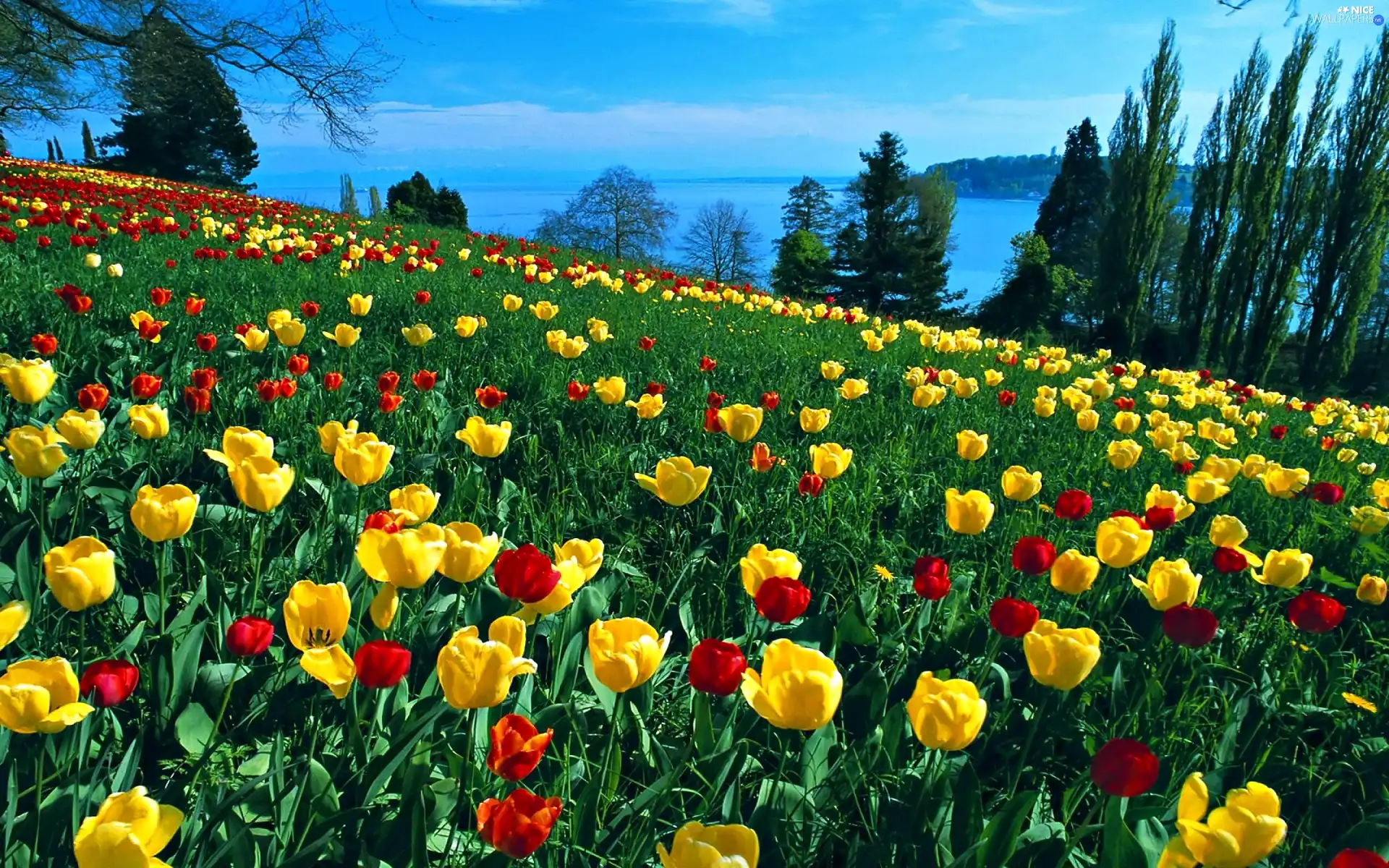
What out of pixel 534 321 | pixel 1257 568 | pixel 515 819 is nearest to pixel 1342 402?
pixel 1257 568

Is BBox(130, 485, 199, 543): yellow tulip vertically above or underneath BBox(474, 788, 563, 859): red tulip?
above

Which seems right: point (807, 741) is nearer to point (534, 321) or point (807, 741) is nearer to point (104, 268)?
point (534, 321)

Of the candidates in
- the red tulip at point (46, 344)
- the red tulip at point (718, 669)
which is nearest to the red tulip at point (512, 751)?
the red tulip at point (718, 669)

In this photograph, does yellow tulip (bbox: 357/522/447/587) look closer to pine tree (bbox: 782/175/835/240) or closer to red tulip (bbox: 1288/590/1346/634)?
red tulip (bbox: 1288/590/1346/634)

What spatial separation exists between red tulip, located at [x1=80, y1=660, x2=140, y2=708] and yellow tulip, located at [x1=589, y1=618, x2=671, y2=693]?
0.65 meters

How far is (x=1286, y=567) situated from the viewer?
1.98 meters

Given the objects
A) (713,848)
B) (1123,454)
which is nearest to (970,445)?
(1123,454)

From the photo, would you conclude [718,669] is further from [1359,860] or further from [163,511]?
[163,511]

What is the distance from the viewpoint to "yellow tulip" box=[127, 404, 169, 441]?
1.98 m

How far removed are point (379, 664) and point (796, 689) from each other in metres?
0.57

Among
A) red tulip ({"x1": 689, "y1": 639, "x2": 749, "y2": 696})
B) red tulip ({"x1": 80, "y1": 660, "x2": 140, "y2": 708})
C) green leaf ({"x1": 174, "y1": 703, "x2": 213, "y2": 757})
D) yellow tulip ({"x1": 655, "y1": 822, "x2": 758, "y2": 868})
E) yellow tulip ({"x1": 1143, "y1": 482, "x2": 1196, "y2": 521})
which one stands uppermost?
red tulip ({"x1": 689, "y1": 639, "x2": 749, "y2": 696})

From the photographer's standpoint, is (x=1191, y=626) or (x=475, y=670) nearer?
(x=475, y=670)

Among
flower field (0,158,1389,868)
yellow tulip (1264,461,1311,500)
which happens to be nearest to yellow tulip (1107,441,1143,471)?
flower field (0,158,1389,868)

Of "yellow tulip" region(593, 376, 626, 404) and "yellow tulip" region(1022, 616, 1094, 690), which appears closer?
"yellow tulip" region(1022, 616, 1094, 690)
